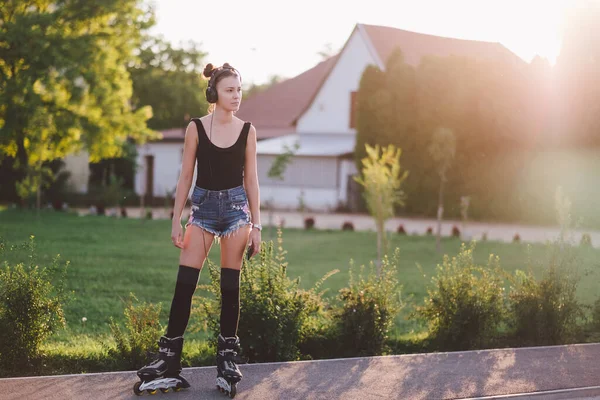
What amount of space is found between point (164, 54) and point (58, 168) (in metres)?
17.9

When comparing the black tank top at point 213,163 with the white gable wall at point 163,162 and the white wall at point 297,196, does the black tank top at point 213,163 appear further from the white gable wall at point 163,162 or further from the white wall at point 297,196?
the white gable wall at point 163,162

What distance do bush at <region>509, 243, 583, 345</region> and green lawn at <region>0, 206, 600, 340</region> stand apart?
18.2 inches

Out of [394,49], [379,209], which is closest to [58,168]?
[394,49]

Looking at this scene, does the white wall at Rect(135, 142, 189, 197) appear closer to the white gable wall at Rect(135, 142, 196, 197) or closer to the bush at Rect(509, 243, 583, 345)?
the white gable wall at Rect(135, 142, 196, 197)

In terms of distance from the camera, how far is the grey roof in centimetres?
3850

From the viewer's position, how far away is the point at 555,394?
19.1 feet

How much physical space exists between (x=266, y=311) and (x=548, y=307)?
2.90 meters

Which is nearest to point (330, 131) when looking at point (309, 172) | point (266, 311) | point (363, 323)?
point (309, 172)

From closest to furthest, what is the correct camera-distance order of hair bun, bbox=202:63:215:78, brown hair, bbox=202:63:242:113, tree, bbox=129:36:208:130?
brown hair, bbox=202:63:242:113 < hair bun, bbox=202:63:215:78 < tree, bbox=129:36:208:130

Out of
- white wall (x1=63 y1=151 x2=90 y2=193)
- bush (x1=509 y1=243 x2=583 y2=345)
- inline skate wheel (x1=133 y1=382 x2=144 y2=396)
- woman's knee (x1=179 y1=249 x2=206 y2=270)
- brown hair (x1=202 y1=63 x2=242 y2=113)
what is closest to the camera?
inline skate wheel (x1=133 y1=382 x2=144 y2=396)

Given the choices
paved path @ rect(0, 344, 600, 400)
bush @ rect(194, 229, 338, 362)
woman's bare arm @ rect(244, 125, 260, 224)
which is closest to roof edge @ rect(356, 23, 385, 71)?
paved path @ rect(0, 344, 600, 400)

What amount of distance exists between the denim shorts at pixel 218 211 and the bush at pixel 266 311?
115 centimetres

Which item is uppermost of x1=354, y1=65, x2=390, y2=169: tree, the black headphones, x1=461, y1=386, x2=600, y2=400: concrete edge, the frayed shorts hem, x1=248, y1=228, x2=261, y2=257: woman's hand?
x1=354, y1=65, x2=390, y2=169: tree

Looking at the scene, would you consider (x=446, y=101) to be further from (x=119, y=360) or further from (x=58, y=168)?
(x=119, y=360)
